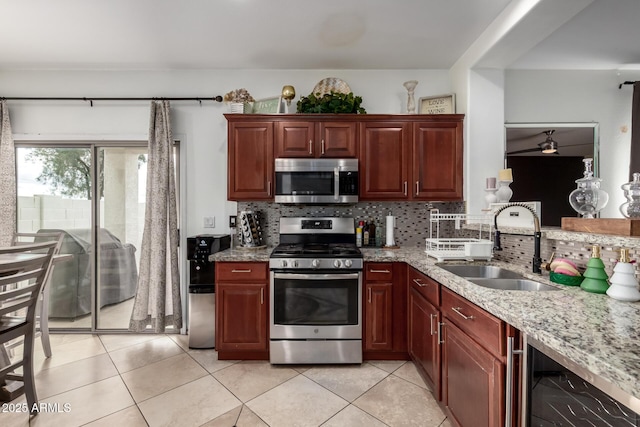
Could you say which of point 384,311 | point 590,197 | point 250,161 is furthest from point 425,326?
point 250,161

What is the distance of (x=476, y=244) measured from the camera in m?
2.06

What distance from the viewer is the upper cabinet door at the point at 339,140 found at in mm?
2639

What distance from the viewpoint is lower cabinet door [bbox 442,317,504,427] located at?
1.16 meters

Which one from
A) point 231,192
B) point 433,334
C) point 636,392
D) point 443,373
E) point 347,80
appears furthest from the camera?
point 347,80

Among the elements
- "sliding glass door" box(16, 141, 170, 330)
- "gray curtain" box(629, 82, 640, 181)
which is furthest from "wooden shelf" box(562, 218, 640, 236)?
"sliding glass door" box(16, 141, 170, 330)

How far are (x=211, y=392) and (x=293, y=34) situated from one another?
2812mm

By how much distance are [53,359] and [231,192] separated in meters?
2.06

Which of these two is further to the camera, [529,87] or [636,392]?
[529,87]

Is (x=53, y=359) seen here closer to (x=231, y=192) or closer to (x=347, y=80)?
(x=231, y=192)

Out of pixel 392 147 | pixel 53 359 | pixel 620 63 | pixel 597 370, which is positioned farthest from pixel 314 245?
pixel 620 63

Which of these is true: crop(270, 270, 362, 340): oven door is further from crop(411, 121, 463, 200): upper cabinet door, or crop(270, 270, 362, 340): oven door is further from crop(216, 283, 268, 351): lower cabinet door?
crop(411, 121, 463, 200): upper cabinet door

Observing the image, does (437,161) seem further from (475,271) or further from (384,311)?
(384,311)

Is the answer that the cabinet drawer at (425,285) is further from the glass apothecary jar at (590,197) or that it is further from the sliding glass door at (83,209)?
the sliding glass door at (83,209)

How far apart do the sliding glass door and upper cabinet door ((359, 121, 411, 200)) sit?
231 centimetres
